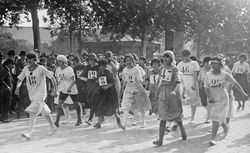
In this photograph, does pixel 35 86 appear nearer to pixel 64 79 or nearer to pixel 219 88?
pixel 64 79

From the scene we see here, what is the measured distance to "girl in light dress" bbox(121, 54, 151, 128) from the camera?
10.6 m

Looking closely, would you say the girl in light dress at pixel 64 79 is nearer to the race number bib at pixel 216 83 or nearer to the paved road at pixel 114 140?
the paved road at pixel 114 140

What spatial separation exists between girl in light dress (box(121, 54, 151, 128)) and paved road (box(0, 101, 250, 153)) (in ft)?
1.72

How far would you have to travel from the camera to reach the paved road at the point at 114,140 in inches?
311

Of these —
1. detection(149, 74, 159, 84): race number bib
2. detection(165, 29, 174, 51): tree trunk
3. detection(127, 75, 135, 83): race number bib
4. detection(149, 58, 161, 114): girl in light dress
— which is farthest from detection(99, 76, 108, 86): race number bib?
detection(165, 29, 174, 51): tree trunk

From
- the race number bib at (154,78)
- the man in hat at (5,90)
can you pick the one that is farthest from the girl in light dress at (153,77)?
the man in hat at (5,90)

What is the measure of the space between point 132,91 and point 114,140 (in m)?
2.15

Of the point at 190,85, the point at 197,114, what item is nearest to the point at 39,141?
the point at 190,85

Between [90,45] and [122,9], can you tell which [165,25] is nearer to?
[122,9]

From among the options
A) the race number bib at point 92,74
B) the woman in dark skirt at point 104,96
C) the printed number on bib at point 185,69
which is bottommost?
the woman in dark skirt at point 104,96

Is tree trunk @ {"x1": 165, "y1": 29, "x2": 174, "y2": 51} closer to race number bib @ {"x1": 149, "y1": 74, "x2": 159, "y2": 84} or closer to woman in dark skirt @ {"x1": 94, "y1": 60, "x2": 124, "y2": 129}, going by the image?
race number bib @ {"x1": 149, "y1": 74, "x2": 159, "y2": 84}

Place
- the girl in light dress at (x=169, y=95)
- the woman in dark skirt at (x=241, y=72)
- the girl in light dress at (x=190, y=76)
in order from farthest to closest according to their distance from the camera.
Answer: the woman in dark skirt at (x=241, y=72), the girl in light dress at (x=190, y=76), the girl in light dress at (x=169, y=95)

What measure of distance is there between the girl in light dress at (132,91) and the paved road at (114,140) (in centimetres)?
52

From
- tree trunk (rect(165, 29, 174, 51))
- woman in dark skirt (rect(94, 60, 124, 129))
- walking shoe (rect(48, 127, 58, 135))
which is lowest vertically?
walking shoe (rect(48, 127, 58, 135))
